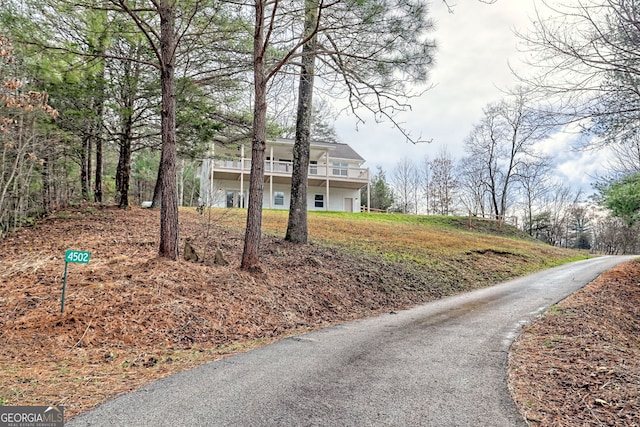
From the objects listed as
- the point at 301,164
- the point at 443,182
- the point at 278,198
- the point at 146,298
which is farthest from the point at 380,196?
the point at 146,298

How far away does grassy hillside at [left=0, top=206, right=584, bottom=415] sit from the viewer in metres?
3.44

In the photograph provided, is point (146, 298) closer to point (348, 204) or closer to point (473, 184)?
point (348, 204)

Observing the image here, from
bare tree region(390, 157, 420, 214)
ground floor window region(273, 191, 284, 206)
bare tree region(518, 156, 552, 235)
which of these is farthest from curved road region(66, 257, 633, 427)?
bare tree region(390, 157, 420, 214)

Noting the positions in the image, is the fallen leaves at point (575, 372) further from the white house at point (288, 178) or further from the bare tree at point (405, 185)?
the bare tree at point (405, 185)

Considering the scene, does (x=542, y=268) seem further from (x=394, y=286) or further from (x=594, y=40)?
(x=594, y=40)

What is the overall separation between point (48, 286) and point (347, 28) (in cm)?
654

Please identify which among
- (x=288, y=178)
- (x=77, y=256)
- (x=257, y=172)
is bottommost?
(x=77, y=256)

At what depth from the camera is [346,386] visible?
3.12 m

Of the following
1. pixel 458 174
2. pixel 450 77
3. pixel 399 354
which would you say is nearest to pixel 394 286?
pixel 399 354

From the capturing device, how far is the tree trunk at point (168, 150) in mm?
6070

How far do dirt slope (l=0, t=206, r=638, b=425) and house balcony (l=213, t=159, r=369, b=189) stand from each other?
44.7 feet

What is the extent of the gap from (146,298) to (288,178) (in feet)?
65.6

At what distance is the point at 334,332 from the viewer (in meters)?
5.09

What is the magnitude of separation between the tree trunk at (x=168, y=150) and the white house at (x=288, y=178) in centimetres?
1578
